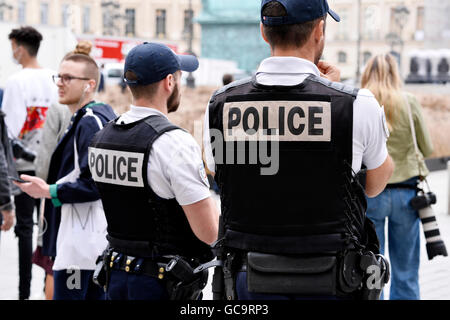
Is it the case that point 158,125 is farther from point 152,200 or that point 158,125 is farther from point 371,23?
point 371,23

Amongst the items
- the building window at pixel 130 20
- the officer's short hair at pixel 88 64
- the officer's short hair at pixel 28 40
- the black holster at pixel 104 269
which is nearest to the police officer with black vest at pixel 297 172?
the black holster at pixel 104 269

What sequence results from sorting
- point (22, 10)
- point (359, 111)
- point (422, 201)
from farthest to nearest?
point (22, 10) < point (422, 201) < point (359, 111)

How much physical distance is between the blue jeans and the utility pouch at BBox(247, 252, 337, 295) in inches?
107

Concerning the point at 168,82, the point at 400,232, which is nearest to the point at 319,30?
the point at 168,82

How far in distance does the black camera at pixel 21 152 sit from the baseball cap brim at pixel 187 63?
2551 mm

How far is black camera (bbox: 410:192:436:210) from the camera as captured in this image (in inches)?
211

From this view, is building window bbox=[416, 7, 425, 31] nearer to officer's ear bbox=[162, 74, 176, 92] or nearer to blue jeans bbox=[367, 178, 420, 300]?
blue jeans bbox=[367, 178, 420, 300]

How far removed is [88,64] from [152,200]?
1.77 metres

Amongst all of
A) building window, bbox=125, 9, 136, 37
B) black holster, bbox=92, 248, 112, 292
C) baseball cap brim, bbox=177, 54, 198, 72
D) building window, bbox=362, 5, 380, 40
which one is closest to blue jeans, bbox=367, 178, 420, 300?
baseball cap brim, bbox=177, 54, 198, 72

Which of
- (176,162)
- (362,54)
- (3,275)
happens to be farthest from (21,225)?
(362,54)

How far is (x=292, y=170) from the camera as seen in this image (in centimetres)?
281

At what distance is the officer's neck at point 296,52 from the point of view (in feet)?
9.61
